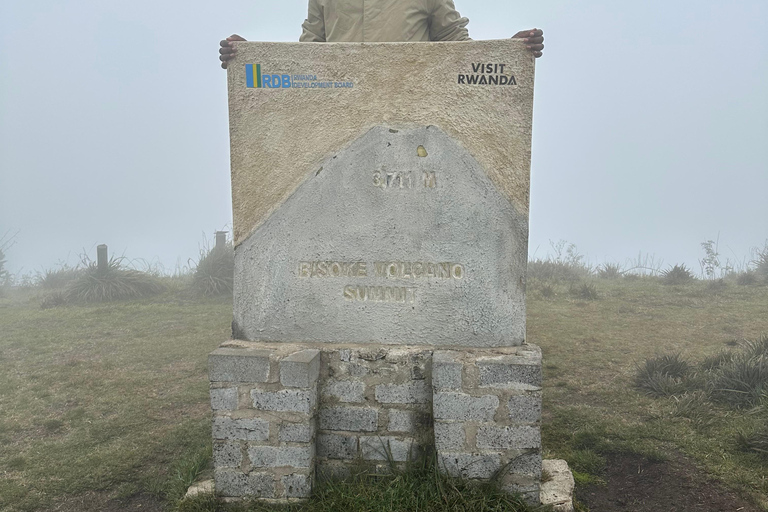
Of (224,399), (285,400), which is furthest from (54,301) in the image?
(285,400)

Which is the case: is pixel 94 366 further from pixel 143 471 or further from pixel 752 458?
pixel 752 458

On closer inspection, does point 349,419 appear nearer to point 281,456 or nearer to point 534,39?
point 281,456

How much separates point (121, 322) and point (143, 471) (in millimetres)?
4161

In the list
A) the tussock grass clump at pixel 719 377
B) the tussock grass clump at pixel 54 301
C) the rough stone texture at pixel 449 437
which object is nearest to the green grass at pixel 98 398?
the tussock grass clump at pixel 54 301

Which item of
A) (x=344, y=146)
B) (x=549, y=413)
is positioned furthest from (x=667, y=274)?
(x=344, y=146)

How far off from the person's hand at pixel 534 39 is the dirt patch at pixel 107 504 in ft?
11.3

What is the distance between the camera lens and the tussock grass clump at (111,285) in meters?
8.74

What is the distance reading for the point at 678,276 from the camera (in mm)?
8836

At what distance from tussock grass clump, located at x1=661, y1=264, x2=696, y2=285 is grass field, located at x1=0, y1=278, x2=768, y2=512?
0.35 meters

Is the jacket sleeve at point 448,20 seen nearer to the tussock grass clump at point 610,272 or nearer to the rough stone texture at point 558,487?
the rough stone texture at point 558,487

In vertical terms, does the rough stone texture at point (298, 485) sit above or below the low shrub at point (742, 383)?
below

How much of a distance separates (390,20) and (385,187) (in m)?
1.22

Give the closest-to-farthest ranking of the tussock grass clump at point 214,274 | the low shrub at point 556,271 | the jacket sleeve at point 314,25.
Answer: the jacket sleeve at point 314,25, the tussock grass clump at point 214,274, the low shrub at point 556,271

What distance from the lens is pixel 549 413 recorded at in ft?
15.0
